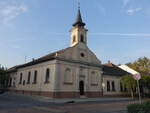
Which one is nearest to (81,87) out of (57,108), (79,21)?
(57,108)

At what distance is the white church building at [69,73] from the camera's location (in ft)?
80.0

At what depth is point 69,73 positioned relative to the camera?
26.0 meters

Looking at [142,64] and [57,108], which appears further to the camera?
[142,64]

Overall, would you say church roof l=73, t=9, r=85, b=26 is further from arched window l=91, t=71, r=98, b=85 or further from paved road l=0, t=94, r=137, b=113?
paved road l=0, t=94, r=137, b=113

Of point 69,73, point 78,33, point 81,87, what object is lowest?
point 81,87

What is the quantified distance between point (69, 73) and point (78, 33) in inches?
365

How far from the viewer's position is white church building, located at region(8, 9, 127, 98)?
24.4m

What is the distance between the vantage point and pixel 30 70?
31.1 metres

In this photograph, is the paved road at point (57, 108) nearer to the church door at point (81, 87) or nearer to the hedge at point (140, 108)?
the hedge at point (140, 108)

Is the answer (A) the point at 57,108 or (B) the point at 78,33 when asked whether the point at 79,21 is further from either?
(A) the point at 57,108

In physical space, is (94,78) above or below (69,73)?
below

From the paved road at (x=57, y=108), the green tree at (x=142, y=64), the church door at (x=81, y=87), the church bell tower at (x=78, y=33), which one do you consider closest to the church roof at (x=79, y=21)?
the church bell tower at (x=78, y=33)

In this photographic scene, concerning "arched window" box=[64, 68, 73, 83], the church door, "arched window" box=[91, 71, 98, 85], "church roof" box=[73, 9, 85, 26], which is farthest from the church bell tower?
the church door

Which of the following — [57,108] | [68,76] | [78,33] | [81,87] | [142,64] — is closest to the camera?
[57,108]
